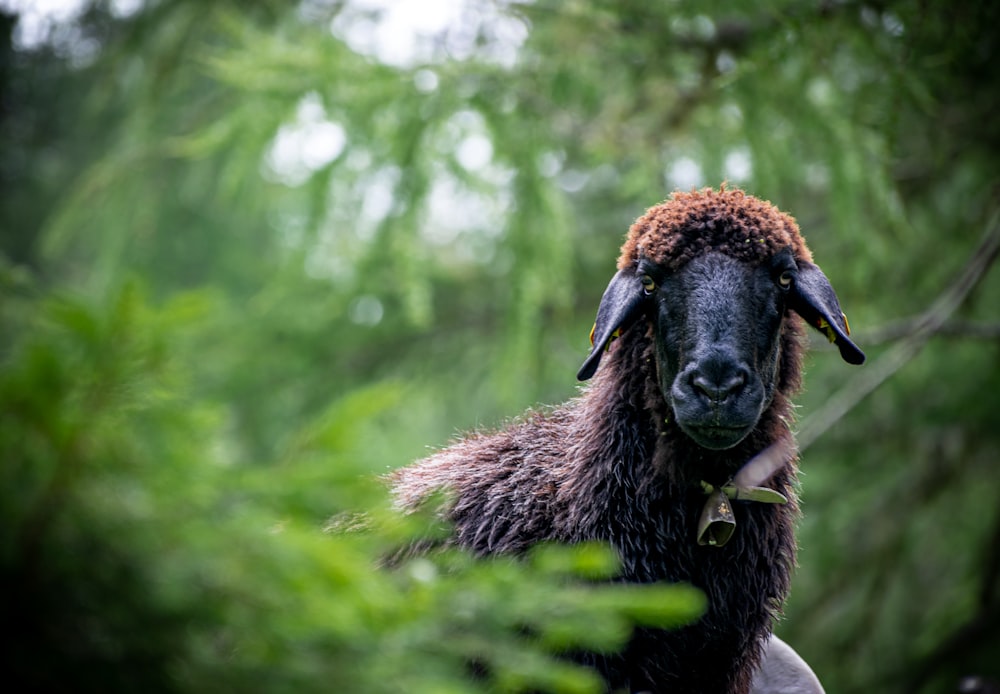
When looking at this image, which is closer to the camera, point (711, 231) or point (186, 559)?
point (186, 559)

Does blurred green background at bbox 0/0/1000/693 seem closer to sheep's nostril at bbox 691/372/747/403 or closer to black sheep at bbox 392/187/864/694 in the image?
black sheep at bbox 392/187/864/694

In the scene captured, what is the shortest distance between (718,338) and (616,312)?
41 cm

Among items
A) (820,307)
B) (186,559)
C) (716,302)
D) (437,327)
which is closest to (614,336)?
(716,302)

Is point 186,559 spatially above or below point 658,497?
above

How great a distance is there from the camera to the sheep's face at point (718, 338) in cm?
302

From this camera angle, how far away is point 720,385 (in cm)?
300

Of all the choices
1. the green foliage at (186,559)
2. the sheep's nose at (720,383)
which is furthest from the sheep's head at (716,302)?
the green foliage at (186,559)

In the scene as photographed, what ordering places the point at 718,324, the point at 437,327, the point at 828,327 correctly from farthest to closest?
the point at 437,327
the point at 828,327
the point at 718,324

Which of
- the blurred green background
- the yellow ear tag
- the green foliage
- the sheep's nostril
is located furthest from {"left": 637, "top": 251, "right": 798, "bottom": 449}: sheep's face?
the green foliage

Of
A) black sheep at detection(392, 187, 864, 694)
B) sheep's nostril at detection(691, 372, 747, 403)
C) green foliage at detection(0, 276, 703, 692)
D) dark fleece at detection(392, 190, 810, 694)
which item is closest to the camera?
green foliage at detection(0, 276, 703, 692)

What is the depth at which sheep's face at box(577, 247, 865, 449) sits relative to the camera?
3.02 m

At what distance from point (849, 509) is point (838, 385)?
2108 millimetres

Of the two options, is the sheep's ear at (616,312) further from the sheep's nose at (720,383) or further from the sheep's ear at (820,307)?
the sheep's ear at (820,307)

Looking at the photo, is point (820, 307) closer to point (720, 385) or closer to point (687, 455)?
point (720, 385)
